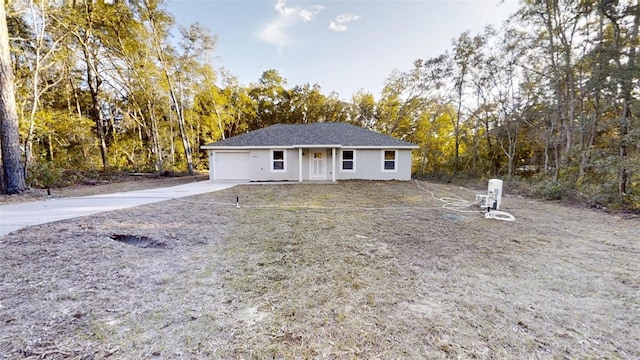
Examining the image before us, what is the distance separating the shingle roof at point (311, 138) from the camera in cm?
1275

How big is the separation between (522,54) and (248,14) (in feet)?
45.8

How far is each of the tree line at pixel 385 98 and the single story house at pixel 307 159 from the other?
476 centimetres

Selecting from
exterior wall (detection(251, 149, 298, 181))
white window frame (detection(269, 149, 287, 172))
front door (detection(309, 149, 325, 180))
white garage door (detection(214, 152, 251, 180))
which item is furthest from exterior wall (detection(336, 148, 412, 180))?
white garage door (detection(214, 152, 251, 180))

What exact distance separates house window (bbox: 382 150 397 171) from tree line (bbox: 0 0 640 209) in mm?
5035

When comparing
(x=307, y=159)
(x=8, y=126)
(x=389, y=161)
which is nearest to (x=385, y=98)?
(x=389, y=161)

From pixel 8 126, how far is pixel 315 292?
1064 centimetres

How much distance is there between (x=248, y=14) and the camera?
12.4 m

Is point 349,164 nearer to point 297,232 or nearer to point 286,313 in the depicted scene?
point 297,232

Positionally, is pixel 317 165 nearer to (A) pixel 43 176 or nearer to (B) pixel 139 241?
(B) pixel 139 241

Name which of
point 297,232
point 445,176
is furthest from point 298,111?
point 297,232

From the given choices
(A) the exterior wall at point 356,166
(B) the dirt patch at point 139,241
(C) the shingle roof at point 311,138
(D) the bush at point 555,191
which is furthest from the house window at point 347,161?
(B) the dirt patch at point 139,241

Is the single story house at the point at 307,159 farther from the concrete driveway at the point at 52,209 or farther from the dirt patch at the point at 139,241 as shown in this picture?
the dirt patch at the point at 139,241

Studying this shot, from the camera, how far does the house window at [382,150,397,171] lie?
13133 mm

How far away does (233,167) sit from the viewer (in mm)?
12867
